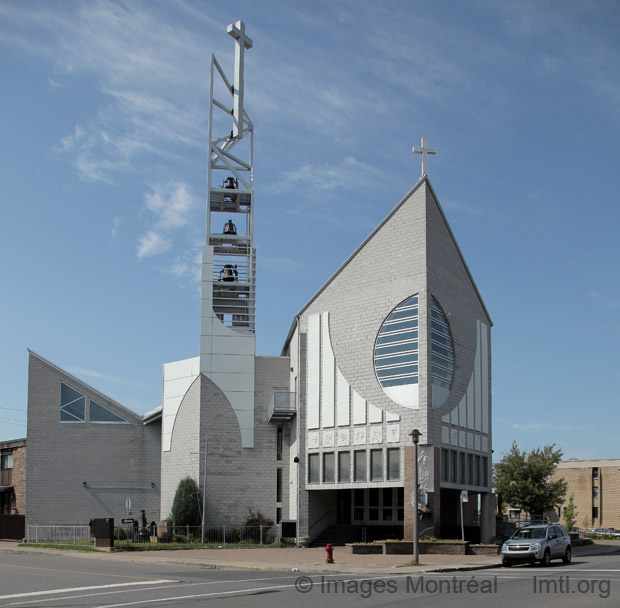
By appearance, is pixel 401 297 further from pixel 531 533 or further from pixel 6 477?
pixel 6 477

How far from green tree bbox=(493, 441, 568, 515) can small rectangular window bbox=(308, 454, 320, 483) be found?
1717cm

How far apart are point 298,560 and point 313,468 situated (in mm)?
12635

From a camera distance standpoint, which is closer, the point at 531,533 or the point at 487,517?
the point at 531,533

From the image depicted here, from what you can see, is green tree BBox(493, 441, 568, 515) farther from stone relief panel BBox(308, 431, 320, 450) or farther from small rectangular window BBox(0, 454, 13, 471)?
small rectangular window BBox(0, 454, 13, 471)

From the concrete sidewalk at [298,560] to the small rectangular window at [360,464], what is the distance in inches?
208

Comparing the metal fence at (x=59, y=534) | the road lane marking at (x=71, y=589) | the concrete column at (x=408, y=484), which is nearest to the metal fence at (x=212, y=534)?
the metal fence at (x=59, y=534)

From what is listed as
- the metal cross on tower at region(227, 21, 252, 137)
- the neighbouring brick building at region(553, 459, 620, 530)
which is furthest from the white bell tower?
the neighbouring brick building at region(553, 459, 620, 530)

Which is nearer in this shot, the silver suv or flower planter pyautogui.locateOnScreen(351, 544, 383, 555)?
the silver suv

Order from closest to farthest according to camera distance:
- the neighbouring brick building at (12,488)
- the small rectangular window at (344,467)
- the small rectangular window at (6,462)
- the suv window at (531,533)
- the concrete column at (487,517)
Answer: the suv window at (531,533), the small rectangular window at (344,467), the concrete column at (487,517), the neighbouring brick building at (12,488), the small rectangular window at (6,462)

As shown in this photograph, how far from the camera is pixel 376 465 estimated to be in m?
39.7

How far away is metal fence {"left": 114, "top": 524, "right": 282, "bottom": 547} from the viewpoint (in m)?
41.9

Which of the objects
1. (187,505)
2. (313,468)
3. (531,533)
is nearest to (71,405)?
(187,505)

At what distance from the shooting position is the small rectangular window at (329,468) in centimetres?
4144

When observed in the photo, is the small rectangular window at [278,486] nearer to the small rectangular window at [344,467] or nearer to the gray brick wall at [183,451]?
the gray brick wall at [183,451]
